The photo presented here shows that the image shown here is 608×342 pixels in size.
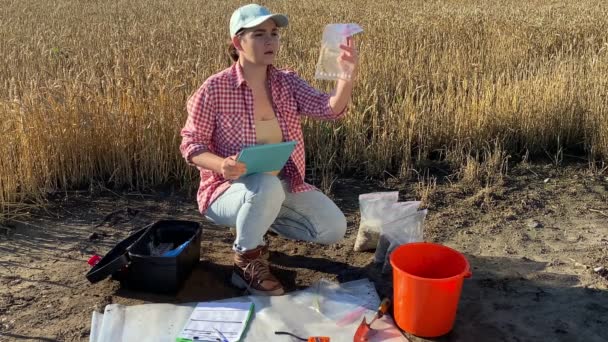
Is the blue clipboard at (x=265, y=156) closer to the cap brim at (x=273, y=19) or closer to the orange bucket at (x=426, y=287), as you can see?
the cap brim at (x=273, y=19)

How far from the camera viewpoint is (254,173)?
9.23 feet

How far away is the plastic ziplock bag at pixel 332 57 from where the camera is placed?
278cm

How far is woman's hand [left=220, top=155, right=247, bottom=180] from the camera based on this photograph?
2.55 meters

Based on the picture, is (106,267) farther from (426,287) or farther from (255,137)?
(426,287)

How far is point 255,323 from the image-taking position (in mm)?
2648

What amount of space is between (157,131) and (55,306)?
5.29ft

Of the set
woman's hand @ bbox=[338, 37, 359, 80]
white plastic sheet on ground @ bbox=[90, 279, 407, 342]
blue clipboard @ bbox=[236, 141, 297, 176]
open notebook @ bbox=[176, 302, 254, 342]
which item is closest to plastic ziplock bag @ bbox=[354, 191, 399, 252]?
white plastic sheet on ground @ bbox=[90, 279, 407, 342]

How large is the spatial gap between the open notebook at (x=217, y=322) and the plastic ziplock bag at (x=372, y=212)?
0.83 m

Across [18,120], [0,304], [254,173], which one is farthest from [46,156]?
[254,173]

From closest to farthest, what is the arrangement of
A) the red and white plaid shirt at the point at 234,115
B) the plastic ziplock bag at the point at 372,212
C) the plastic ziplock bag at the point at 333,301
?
the plastic ziplock bag at the point at 333,301 < the red and white plaid shirt at the point at 234,115 < the plastic ziplock bag at the point at 372,212

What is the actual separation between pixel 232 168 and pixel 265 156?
182mm

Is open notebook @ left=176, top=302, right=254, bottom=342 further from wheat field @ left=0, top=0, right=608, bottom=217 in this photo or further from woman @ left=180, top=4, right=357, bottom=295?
wheat field @ left=0, top=0, right=608, bottom=217

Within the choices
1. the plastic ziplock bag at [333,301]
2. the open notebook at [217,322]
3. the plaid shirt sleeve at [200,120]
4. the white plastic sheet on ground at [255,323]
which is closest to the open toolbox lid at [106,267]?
the white plastic sheet on ground at [255,323]

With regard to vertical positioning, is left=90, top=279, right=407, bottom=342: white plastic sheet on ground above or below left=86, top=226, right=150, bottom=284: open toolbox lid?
below
